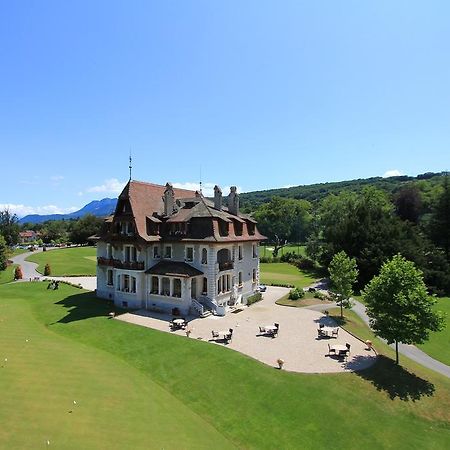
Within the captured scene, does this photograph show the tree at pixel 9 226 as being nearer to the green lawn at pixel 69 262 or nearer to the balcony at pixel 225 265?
the green lawn at pixel 69 262

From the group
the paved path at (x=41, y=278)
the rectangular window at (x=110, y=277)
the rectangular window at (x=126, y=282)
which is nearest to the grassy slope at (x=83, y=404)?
the rectangular window at (x=126, y=282)

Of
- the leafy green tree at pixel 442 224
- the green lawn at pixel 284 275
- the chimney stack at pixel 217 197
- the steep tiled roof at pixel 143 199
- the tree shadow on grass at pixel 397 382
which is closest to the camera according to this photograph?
the tree shadow on grass at pixel 397 382

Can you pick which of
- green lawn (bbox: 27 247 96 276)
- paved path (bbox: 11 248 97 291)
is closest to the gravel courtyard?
paved path (bbox: 11 248 97 291)

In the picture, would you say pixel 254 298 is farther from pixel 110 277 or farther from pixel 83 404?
pixel 83 404

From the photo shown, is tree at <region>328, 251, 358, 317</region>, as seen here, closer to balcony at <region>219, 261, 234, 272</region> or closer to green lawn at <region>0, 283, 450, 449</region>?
balcony at <region>219, 261, 234, 272</region>

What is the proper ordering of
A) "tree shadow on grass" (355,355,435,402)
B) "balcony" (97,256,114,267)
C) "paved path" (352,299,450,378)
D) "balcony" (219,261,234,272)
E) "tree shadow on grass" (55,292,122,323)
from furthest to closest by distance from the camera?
"balcony" (97,256,114,267), "balcony" (219,261,234,272), "tree shadow on grass" (55,292,122,323), "paved path" (352,299,450,378), "tree shadow on grass" (355,355,435,402)

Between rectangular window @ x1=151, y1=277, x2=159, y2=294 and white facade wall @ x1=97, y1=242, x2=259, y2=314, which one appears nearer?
white facade wall @ x1=97, y1=242, x2=259, y2=314

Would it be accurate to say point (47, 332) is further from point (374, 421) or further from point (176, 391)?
point (374, 421)
